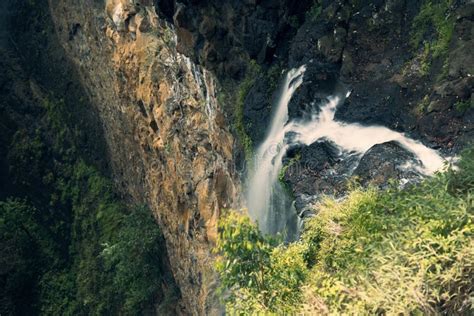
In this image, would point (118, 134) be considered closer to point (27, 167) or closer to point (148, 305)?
point (27, 167)

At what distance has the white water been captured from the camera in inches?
425

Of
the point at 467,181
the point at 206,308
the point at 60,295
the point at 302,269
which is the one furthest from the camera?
the point at 60,295

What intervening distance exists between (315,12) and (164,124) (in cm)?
736

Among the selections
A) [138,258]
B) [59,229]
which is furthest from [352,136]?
[59,229]

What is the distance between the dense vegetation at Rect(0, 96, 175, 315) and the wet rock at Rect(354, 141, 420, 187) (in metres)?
14.1

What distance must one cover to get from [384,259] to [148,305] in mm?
19157

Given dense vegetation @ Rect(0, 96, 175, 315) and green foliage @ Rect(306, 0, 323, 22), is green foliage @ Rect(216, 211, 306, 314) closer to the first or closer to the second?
green foliage @ Rect(306, 0, 323, 22)

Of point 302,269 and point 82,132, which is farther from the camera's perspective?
point 82,132

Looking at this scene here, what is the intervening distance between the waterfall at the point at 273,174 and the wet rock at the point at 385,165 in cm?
249

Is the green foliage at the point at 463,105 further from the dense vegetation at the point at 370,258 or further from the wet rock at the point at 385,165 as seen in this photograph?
the dense vegetation at the point at 370,258

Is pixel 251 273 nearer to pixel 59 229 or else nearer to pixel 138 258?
pixel 138 258

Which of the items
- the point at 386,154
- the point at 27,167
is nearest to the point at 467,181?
the point at 386,154

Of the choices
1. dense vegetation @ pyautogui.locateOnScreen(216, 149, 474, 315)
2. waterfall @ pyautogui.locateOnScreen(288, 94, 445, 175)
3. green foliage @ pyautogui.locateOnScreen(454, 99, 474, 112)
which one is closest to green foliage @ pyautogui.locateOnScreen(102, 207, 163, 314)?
Answer: waterfall @ pyautogui.locateOnScreen(288, 94, 445, 175)

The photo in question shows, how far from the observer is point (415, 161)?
9.98m
